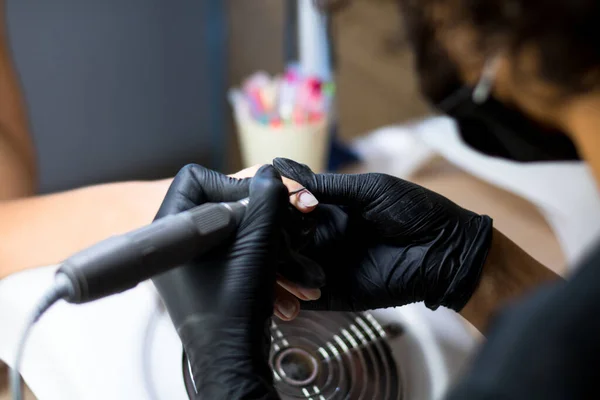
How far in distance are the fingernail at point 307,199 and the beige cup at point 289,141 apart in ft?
0.86

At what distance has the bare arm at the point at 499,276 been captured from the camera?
1.90ft

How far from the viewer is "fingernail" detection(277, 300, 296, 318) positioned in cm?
60

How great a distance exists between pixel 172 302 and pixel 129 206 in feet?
0.74

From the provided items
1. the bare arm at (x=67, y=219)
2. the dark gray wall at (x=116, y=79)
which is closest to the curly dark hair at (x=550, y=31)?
the bare arm at (x=67, y=219)

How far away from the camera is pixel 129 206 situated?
726 millimetres

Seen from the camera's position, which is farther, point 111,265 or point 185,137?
point 185,137

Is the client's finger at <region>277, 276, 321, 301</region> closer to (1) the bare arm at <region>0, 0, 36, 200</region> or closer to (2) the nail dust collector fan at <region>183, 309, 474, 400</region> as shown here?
(2) the nail dust collector fan at <region>183, 309, 474, 400</region>

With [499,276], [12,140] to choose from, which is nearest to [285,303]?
[499,276]

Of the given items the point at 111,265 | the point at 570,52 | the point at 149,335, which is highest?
the point at 570,52

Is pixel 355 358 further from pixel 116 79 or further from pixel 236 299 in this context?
pixel 116 79

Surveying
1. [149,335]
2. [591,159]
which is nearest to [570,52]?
[591,159]

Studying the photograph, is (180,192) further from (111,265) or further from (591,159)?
(591,159)

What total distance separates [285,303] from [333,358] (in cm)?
9

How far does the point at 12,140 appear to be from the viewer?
3.02 feet
